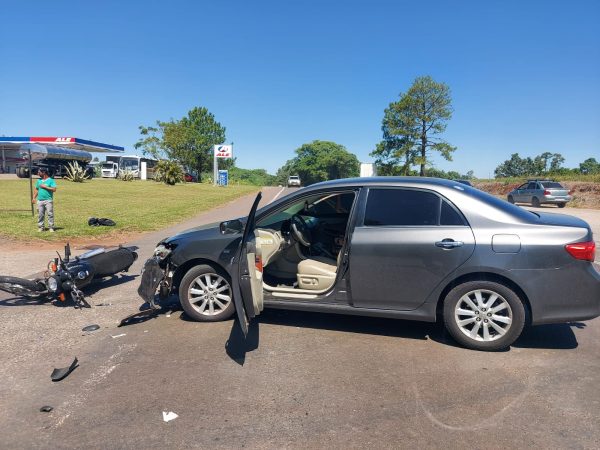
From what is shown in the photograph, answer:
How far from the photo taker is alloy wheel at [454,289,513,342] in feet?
13.5

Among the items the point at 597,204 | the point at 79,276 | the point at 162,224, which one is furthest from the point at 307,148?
the point at 79,276

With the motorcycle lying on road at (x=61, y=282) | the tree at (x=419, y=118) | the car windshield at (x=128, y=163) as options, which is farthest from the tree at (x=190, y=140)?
the motorcycle lying on road at (x=61, y=282)

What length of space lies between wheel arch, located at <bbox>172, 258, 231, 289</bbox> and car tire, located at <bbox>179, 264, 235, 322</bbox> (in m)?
0.04

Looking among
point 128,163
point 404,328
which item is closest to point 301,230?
point 404,328

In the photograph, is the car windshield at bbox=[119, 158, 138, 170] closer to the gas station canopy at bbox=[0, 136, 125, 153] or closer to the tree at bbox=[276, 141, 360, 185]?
the gas station canopy at bbox=[0, 136, 125, 153]

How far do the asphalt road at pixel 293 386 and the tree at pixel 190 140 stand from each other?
5058cm

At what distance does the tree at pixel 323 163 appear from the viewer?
10388 centimetres

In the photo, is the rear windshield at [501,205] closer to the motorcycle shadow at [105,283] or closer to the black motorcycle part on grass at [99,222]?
the motorcycle shadow at [105,283]

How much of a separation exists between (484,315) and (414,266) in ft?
2.56

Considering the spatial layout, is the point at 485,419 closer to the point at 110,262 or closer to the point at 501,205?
the point at 501,205

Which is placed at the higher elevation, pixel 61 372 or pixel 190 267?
pixel 190 267

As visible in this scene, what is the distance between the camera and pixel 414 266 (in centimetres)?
427

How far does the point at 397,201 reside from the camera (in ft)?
14.7

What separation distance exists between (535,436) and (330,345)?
1942 millimetres
